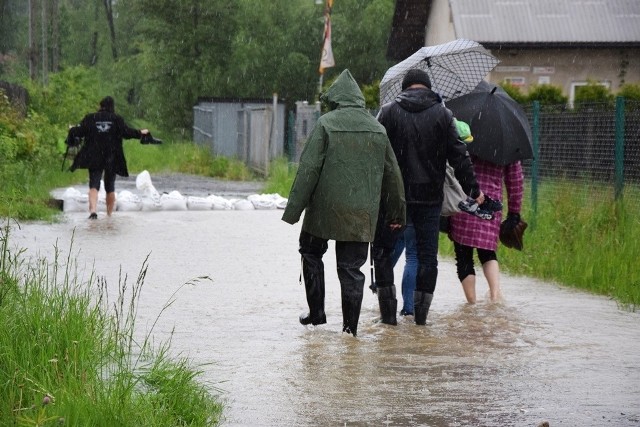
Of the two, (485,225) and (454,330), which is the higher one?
(485,225)

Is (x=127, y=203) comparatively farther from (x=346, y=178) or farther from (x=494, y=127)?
(x=346, y=178)

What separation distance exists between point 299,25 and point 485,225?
1732 inches

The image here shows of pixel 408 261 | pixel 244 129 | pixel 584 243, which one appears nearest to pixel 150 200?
pixel 584 243

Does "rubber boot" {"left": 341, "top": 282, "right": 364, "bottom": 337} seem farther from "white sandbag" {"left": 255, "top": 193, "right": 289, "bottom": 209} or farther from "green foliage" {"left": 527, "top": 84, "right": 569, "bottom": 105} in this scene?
"green foliage" {"left": 527, "top": 84, "right": 569, "bottom": 105}

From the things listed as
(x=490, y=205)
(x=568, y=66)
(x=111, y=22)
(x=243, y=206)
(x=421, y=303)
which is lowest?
(x=243, y=206)

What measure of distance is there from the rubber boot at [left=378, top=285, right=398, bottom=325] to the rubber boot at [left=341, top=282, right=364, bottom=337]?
0.42 m

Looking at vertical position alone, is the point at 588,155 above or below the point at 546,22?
below

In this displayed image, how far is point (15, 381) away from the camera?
18.7 feet

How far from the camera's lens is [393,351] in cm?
821

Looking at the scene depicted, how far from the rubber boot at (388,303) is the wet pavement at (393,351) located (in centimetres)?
8

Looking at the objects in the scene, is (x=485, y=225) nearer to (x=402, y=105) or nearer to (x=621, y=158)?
(x=402, y=105)

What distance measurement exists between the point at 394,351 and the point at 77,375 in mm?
2914

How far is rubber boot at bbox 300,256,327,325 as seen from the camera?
8.77 metres

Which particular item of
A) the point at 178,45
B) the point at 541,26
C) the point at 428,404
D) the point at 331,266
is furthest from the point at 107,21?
the point at 428,404
